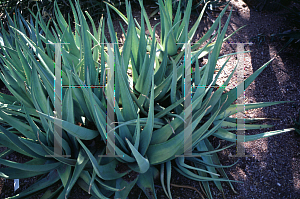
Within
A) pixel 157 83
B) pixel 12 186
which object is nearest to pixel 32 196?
pixel 12 186

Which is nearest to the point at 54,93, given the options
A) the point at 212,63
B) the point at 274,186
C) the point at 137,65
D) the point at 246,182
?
the point at 137,65

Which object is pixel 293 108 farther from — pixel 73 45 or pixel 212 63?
pixel 73 45

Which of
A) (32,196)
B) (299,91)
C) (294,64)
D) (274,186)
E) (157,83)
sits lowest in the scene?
(274,186)

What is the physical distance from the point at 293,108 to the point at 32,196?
191 cm

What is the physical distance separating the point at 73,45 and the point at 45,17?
4.23ft

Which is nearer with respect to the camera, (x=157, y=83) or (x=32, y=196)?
(x=32, y=196)

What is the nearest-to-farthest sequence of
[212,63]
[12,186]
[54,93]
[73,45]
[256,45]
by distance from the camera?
[54,93]
[12,186]
[212,63]
[73,45]
[256,45]

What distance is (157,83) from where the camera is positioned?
1.57 metres

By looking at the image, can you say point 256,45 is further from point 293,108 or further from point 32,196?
point 32,196

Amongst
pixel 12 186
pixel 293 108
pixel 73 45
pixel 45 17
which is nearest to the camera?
pixel 12 186

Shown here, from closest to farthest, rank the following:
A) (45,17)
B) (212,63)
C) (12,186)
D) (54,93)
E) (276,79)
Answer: (54,93) → (12,186) → (212,63) → (276,79) → (45,17)

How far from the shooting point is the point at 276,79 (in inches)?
82.2

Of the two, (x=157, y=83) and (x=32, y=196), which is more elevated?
(x=157, y=83)

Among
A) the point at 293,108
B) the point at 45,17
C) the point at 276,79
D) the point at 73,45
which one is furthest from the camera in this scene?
the point at 45,17
